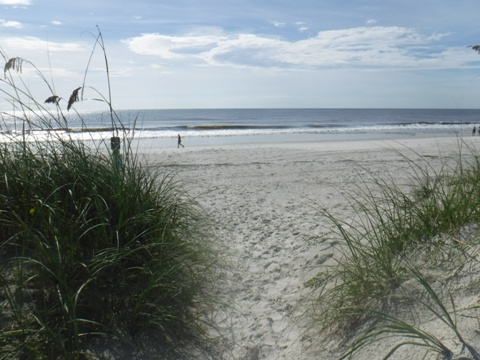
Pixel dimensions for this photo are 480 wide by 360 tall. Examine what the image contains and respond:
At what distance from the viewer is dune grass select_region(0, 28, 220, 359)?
9.11ft

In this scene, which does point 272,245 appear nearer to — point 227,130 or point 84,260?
point 84,260

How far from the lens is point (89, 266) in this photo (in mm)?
3016

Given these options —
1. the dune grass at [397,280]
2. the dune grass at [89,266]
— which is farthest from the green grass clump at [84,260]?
the dune grass at [397,280]

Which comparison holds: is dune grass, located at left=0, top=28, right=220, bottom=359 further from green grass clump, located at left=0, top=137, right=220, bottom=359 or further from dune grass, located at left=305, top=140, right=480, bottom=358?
dune grass, located at left=305, top=140, right=480, bottom=358

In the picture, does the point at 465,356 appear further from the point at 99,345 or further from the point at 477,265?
the point at 99,345

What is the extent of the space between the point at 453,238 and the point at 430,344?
1164mm

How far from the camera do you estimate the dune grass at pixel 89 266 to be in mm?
2775

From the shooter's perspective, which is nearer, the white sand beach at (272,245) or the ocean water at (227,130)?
the white sand beach at (272,245)

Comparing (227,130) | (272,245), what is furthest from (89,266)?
(227,130)

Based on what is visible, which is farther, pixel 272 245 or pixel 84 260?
pixel 272 245

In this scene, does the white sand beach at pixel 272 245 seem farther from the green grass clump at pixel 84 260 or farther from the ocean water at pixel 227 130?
the ocean water at pixel 227 130

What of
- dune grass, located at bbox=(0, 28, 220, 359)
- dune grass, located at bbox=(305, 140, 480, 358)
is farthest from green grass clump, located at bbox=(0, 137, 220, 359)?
dune grass, located at bbox=(305, 140, 480, 358)

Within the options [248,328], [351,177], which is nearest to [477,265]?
[248,328]

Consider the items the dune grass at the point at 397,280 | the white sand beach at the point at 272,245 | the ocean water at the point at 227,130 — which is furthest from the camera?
the ocean water at the point at 227,130
